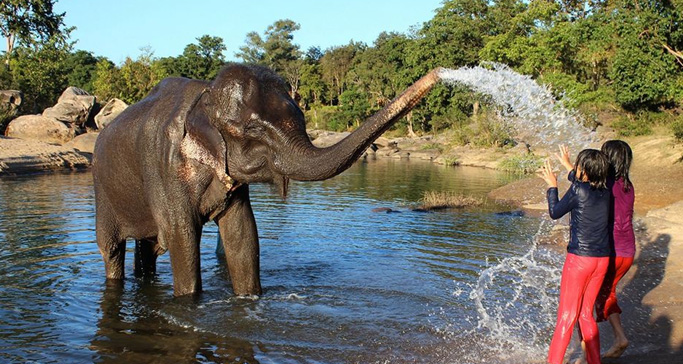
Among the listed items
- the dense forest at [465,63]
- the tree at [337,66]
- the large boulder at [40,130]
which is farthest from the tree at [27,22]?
the tree at [337,66]

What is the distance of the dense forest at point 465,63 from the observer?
89.1 feet

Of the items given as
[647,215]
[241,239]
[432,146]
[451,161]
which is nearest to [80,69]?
[432,146]

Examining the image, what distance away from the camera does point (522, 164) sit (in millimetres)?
33031

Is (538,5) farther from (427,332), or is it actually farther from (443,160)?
(427,332)

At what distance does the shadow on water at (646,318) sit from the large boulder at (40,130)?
33.3 m

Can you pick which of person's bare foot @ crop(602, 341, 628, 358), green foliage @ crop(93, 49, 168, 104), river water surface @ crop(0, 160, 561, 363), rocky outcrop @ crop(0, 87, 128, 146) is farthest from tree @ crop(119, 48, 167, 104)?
person's bare foot @ crop(602, 341, 628, 358)

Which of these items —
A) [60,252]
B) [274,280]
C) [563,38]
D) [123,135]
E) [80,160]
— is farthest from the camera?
[563,38]

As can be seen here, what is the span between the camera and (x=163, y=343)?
6918 millimetres

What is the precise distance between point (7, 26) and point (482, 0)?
38364mm

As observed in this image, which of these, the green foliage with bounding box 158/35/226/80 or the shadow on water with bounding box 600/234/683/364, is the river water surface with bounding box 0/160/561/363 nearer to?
the shadow on water with bounding box 600/234/683/364

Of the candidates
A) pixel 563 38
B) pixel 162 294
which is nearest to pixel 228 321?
pixel 162 294

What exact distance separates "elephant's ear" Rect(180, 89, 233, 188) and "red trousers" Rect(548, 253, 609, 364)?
10.7 feet

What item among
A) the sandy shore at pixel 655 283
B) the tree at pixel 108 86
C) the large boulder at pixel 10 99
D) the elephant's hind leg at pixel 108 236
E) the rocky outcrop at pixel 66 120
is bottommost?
the sandy shore at pixel 655 283

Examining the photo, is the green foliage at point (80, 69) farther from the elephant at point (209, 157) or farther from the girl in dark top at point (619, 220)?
the girl in dark top at point (619, 220)
